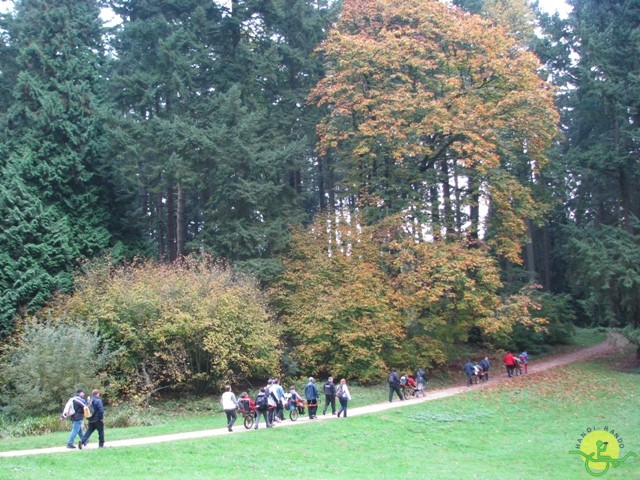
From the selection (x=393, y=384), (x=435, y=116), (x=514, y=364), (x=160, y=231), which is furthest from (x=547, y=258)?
(x=160, y=231)

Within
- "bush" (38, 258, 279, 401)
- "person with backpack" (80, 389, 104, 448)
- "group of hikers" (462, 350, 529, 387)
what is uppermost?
"bush" (38, 258, 279, 401)

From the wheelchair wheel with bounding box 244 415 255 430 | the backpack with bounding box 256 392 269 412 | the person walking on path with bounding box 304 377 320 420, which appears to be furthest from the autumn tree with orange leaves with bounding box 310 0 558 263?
the wheelchair wheel with bounding box 244 415 255 430

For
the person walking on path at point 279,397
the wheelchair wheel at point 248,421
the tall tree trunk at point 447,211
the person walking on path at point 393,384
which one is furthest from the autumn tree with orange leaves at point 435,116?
the wheelchair wheel at point 248,421

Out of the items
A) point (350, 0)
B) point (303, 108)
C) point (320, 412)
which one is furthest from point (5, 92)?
point (320, 412)

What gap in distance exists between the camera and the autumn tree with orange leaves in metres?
30.5

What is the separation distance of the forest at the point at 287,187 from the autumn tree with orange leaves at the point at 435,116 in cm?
15

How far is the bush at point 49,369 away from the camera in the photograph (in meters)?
21.7

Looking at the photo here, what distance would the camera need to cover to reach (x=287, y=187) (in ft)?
110

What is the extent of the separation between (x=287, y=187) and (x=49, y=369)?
627 inches

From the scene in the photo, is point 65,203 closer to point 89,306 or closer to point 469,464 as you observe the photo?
point 89,306

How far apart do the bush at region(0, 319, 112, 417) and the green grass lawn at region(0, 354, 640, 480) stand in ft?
13.8

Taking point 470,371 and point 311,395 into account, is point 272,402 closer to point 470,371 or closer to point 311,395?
point 311,395

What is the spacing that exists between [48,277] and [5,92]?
46.7 feet

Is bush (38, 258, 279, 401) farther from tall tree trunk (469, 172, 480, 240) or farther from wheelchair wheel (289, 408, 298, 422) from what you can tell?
tall tree trunk (469, 172, 480, 240)
